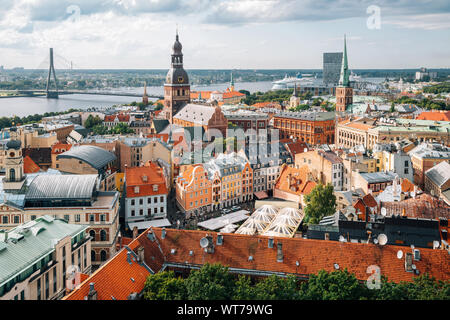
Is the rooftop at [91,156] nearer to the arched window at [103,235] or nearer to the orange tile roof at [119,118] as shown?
the arched window at [103,235]

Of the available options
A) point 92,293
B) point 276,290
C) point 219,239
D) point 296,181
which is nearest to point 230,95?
point 296,181

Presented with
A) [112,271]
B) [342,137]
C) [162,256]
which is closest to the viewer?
[112,271]

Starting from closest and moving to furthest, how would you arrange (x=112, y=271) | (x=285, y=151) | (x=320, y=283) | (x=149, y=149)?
1. (x=320, y=283)
2. (x=112, y=271)
3. (x=149, y=149)
4. (x=285, y=151)

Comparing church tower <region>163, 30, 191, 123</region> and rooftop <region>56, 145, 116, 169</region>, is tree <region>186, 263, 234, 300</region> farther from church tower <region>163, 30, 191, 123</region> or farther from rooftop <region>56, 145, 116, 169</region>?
church tower <region>163, 30, 191, 123</region>

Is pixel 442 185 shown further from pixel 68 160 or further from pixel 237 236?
pixel 68 160

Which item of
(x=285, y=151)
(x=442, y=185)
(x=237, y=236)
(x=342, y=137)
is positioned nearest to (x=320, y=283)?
(x=237, y=236)

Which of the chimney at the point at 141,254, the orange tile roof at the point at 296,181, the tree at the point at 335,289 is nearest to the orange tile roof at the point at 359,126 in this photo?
the orange tile roof at the point at 296,181

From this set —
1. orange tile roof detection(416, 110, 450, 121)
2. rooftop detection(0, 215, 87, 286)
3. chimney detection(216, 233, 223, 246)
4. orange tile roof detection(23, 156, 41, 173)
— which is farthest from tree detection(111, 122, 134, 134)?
chimney detection(216, 233, 223, 246)
